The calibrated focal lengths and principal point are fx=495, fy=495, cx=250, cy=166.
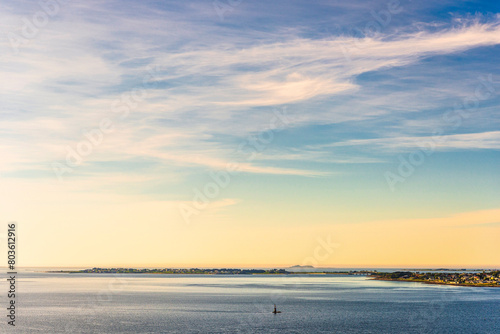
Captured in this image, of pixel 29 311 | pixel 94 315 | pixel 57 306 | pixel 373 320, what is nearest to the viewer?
pixel 373 320

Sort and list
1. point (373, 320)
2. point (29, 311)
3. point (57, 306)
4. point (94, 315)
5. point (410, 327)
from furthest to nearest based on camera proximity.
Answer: point (57, 306) < point (29, 311) < point (94, 315) < point (373, 320) < point (410, 327)

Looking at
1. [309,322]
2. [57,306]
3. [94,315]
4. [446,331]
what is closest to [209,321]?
[309,322]

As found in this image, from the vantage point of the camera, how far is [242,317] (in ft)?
354

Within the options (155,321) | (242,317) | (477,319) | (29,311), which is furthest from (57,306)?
(477,319)

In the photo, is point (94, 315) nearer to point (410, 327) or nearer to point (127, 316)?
point (127, 316)

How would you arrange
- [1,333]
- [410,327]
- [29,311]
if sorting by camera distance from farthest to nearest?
[29,311] < [410,327] < [1,333]

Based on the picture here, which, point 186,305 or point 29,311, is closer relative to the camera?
point 29,311

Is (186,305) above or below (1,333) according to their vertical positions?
above

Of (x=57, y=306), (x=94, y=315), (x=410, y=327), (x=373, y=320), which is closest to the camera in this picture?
(x=410, y=327)

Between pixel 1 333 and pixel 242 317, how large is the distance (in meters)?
47.1

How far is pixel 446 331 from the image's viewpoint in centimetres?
9044

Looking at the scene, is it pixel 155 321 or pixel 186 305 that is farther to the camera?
pixel 186 305

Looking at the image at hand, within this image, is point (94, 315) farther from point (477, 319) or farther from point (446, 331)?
point (477, 319)

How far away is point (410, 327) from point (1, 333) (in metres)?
74.6
